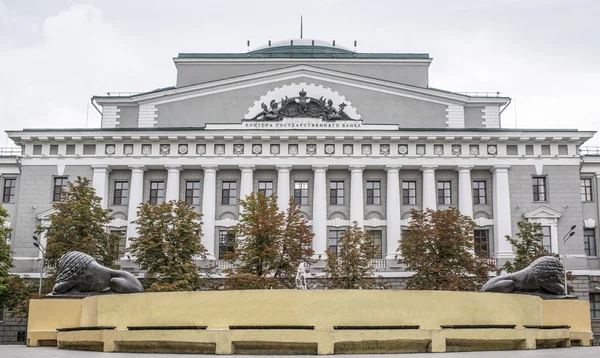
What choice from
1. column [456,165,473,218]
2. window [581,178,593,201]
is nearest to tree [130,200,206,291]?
column [456,165,473,218]

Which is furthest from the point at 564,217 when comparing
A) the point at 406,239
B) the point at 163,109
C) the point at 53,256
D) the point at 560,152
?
the point at 53,256

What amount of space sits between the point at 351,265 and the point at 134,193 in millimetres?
19022

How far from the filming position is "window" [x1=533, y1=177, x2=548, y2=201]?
194 feet

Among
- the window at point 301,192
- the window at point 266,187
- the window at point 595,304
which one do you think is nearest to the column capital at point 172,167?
the window at point 266,187

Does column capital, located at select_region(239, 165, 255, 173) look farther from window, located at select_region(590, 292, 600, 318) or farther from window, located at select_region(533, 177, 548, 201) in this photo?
window, located at select_region(590, 292, 600, 318)

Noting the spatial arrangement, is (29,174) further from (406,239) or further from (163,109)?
(406,239)

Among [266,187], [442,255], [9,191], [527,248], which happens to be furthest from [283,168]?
[9,191]

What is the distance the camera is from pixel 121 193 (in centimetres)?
6009

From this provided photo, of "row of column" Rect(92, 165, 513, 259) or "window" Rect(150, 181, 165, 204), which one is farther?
"window" Rect(150, 181, 165, 204)

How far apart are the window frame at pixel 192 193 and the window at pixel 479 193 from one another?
2191 cm

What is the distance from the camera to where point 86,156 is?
59938 millimetres

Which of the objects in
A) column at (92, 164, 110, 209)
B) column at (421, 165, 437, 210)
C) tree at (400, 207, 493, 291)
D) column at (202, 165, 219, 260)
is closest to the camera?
tree at (400, 207, 493, 291)

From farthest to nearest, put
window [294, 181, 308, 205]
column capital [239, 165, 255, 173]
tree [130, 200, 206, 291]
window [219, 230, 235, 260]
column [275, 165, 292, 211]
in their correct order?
window [294, 181, 308, 205], column capital [239, 165, 255, 173], column [275, 165, 292, 211], window [219, 230, 235, 260], tree [130, 200, 206, 291]

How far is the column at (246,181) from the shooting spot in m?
58.8
